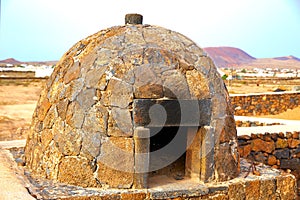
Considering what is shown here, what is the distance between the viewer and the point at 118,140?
3.97 m

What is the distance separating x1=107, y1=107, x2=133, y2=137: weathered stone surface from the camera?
13.0 ft

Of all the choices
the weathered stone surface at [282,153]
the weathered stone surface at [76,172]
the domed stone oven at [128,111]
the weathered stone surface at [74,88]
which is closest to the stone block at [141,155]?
the domed stone oven at [128,111]

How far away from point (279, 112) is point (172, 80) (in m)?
11.8

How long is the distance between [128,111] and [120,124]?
16 cm

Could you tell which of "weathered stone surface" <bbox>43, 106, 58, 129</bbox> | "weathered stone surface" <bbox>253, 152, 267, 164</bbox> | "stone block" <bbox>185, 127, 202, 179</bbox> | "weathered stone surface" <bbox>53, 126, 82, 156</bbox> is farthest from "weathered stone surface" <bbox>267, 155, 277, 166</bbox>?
"weathered stone surface" <bbox>43, 106, 58, 129</bbox>

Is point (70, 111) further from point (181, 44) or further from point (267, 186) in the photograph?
point (267, 186)

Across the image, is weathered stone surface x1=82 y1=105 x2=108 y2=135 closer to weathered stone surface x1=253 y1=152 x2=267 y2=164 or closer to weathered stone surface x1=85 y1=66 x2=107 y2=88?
weathered stone surface x1=85 y1=66 x2=107 y2=88

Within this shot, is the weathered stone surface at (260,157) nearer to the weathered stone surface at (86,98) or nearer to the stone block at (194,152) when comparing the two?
the stone block at (194,152)

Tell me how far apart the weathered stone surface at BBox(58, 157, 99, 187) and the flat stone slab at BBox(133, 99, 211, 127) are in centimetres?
69

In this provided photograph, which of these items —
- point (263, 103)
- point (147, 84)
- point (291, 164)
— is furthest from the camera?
point (263, 103)

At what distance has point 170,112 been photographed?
13.4ft

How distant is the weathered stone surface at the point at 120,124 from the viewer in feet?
13.0

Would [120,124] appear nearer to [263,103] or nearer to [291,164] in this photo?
[291,164]

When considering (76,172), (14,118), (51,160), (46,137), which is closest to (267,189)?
(76,172)
